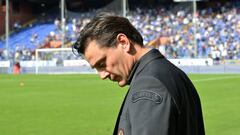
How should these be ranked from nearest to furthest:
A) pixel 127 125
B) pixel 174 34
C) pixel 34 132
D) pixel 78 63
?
pixel 127 125, pixel 34 132, pixel 78 63, pixel 174 34

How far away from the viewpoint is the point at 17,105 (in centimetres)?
1789

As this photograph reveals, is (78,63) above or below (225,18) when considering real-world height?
below

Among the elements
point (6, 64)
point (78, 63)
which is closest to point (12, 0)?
point (6, 64)

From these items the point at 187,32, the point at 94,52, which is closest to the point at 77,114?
the point at 94,52

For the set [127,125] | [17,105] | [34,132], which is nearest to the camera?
[127,125]

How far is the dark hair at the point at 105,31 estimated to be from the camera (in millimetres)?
2496

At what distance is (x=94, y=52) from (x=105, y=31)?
0.40 ft

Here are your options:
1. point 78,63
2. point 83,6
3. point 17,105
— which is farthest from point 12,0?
point 17,105

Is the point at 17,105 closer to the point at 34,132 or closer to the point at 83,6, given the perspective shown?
the point at 34,132

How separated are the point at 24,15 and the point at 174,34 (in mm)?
21862

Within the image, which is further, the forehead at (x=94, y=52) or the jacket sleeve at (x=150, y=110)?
the forehead at (x=94, y=52)

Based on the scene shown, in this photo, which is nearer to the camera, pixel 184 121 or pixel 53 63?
pixel 184 121

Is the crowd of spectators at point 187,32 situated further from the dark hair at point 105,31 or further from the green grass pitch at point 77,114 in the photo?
the dark hair at point 105,31

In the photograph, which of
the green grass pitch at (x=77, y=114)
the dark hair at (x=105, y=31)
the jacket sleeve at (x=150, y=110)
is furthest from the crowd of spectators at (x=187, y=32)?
the jacket sleeve at (x=150, y=110)
